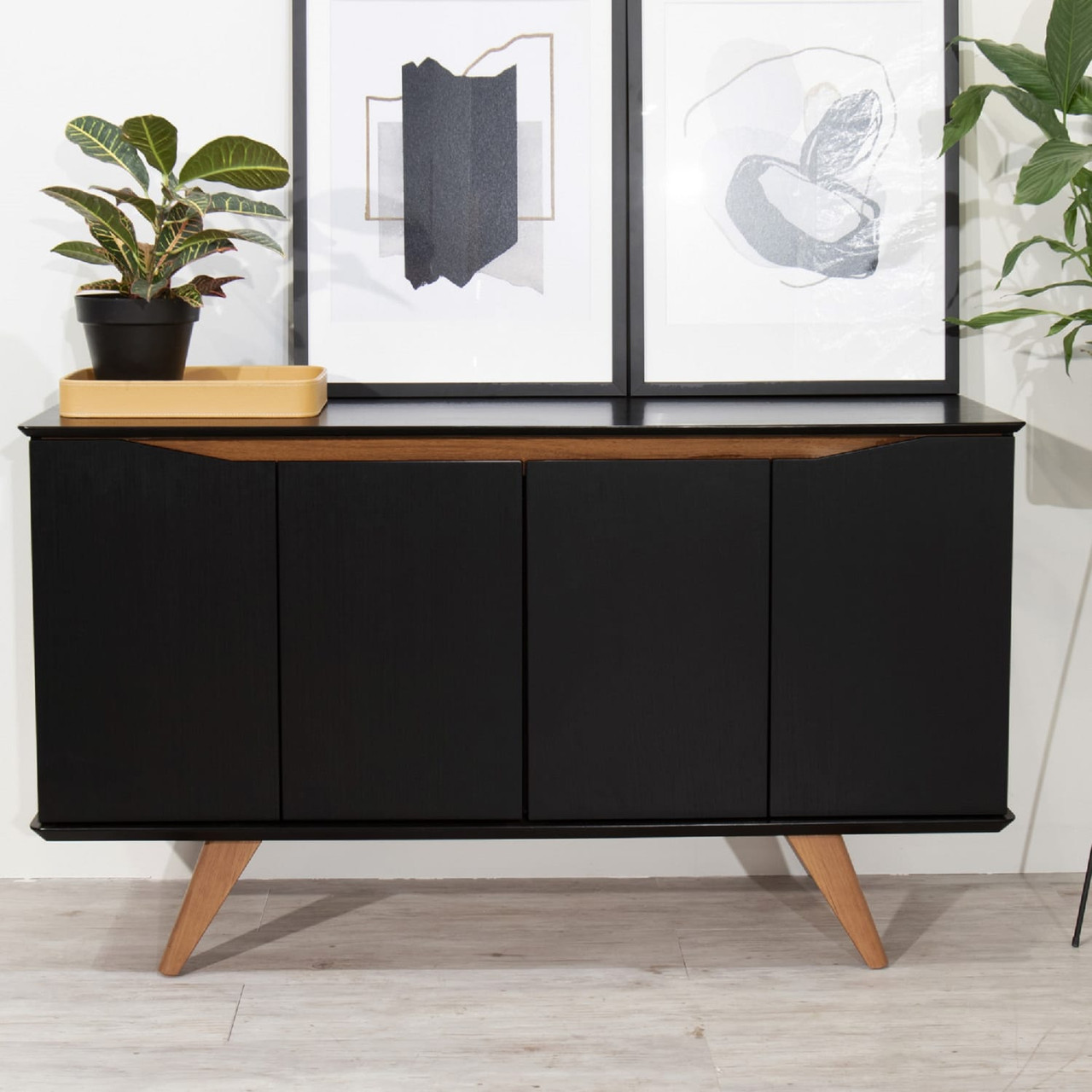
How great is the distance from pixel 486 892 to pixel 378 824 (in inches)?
19.8

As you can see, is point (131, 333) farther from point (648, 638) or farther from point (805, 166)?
point (805, 166)

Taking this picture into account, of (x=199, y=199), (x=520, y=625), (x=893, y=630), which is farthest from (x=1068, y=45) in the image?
(x=199, y=199)

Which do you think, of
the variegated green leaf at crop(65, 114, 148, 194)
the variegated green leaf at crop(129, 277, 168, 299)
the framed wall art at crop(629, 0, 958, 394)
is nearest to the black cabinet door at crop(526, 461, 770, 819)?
the framed wall art at crop(629, 0, 958, 394)

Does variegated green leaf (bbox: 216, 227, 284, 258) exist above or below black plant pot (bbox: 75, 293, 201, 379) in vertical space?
above

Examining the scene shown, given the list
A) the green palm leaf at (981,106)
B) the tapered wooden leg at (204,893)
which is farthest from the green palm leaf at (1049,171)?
the tapered wooden leg at (204,893)

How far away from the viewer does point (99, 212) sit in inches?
79.5

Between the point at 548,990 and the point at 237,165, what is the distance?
136 cm

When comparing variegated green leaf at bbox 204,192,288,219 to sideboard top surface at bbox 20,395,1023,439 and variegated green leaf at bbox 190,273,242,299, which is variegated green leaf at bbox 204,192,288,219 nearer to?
variegated green leaf at bbox 190,273,242,299

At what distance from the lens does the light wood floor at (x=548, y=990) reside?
75.5 inches

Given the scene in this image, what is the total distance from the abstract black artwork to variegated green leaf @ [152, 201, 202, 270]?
413mm

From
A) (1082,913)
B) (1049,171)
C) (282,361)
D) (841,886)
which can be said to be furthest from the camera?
(282,361)

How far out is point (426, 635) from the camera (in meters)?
2.02

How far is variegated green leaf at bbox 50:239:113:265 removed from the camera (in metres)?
2.06

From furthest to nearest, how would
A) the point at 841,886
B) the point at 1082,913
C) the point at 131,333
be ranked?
the point at 1082,913
the point at 841,886
the point at 131,333
